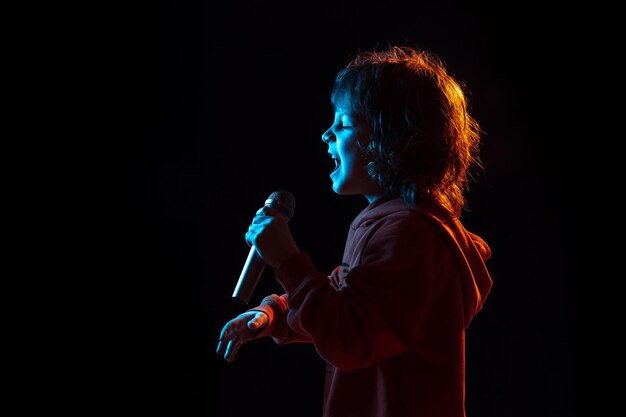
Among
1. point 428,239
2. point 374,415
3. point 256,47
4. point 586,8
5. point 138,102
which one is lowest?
point 374,415

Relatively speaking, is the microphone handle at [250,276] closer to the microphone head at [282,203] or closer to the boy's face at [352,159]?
the microphone head at [282,203]

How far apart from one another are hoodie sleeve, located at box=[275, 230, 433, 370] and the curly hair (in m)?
0.15

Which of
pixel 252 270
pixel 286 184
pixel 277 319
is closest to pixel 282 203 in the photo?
pixel 252 270

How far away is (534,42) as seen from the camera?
1941 millimetres

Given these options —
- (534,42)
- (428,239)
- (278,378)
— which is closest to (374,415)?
(428,239)

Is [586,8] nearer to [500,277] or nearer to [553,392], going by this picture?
[500,277]

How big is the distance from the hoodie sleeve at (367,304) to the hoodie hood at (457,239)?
0.28 ft

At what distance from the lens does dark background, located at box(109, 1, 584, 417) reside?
1639 millimetres

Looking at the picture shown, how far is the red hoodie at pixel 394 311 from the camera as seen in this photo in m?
0.79

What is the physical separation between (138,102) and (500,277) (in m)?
1.33

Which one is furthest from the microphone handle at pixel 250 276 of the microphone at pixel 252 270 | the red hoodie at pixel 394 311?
the red hoodie at pixel 394 311

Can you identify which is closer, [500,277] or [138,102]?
[138,102]

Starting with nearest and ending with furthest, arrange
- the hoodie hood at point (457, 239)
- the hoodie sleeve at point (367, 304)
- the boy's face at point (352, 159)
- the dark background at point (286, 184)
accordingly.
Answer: the hoodie sleeve at point (367, 304) → the hoodie hood at point (457, 239) → the boy's face at point (352, 159) → the dark background at point (286, 184)

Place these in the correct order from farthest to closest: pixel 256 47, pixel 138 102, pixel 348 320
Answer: pixel 256 47
pixel 138 102
pixel 348 320
